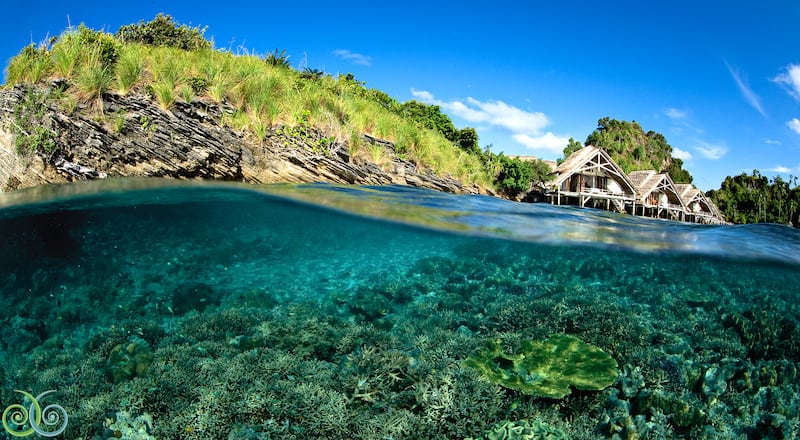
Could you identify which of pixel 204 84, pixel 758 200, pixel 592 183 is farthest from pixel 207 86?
pixel 758 200

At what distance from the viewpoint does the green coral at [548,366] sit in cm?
475

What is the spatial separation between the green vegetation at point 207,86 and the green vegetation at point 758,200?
4498 centimetres

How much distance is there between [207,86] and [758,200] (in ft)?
177

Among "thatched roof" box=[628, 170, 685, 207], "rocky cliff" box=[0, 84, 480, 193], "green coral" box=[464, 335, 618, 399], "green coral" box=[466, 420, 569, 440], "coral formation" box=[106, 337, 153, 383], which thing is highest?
"thatched roof" box=[628, 170, 685, 207]

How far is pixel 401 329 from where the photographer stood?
741cm

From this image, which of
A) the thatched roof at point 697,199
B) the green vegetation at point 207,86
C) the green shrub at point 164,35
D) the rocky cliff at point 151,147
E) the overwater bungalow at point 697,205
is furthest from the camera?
the overwater bungalow at point 697,205

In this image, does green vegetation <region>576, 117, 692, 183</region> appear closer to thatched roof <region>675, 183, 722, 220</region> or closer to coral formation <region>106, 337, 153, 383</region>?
thatched roof <region>675, 183, 722, 220</region>

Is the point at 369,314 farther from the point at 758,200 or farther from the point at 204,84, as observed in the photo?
the point at 758,200

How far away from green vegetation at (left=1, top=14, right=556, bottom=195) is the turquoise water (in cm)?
187

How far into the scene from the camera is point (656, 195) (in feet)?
101

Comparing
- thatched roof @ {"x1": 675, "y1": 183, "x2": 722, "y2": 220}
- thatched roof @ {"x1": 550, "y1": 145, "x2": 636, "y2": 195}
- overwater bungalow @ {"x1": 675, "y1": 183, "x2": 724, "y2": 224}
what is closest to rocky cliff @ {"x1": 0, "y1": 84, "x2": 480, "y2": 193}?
thatched roof @ {"x1": 550, "y1": 145, "x2": 636, "y2": 195}

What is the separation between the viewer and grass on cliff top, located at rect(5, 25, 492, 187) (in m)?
9.59

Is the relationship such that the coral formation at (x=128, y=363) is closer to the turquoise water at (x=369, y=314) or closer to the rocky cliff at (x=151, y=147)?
the turquoise water at (x=369, y=314)

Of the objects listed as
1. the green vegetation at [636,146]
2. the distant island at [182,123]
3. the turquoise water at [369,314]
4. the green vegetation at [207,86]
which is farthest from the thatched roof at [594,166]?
the green vegetation at [636,146]
